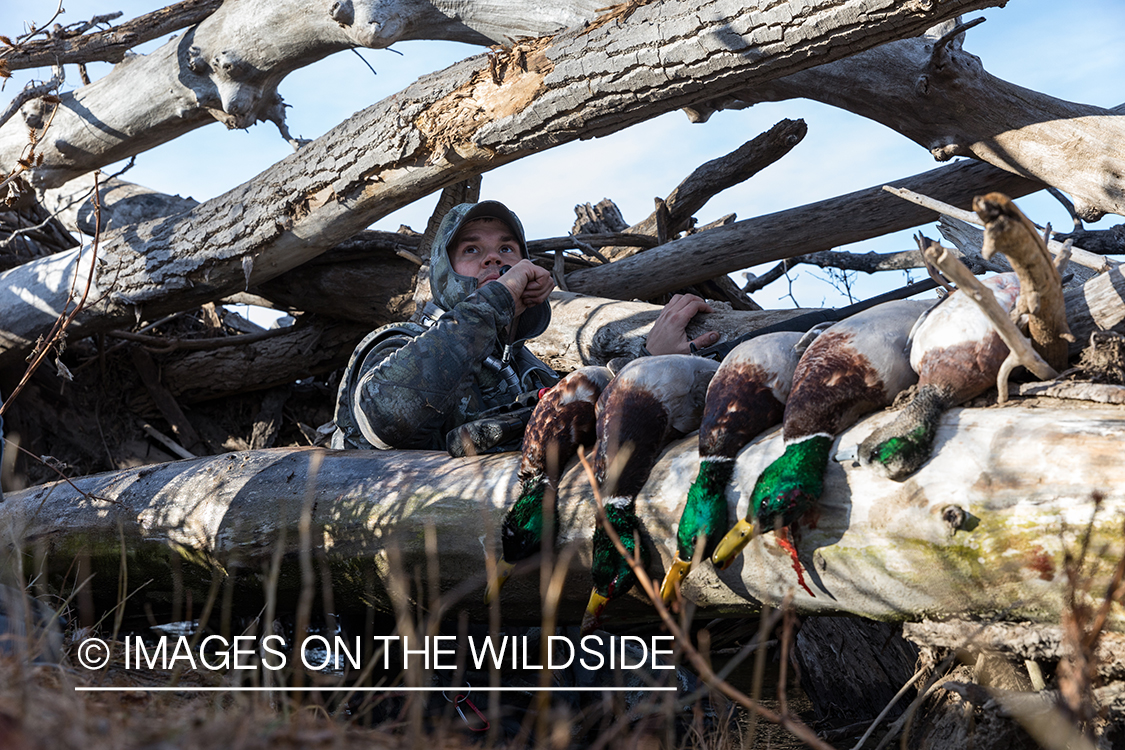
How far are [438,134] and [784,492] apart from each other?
2897 mm

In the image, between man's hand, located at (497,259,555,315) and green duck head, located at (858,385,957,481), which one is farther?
man's hand, located at (497,259,555,315)

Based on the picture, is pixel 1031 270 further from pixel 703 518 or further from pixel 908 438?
pixel 703 518

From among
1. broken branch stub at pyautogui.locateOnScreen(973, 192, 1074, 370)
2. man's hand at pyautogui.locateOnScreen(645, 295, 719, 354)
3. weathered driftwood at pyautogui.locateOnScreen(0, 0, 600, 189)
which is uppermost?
weathered driftwood at pyautogui.locateOnScreen(0, 0, 600, 189)

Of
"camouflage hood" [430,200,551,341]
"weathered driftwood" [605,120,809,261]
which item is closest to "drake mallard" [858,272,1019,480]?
"camouflage hood" [430,200,551,341]

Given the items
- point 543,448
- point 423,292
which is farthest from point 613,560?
point 423,292

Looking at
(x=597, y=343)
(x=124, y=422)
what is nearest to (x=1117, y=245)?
(x=597, y=343)

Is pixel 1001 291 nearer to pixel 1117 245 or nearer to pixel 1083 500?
pixel 1083 500

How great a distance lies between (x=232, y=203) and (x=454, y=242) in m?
1.55

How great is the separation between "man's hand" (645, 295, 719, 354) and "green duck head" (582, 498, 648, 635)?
159 centimetres

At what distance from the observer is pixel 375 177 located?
4676 millimetres

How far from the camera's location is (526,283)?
13.4 feet

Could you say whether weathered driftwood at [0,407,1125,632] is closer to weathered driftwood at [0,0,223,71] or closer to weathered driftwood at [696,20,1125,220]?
weathered driftwood at [696,20,1125,220]

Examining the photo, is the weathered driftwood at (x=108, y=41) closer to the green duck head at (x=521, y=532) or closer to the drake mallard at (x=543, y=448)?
the drake mallard at (x=543, y=448)

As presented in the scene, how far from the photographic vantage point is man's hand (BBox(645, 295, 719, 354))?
165 inches
